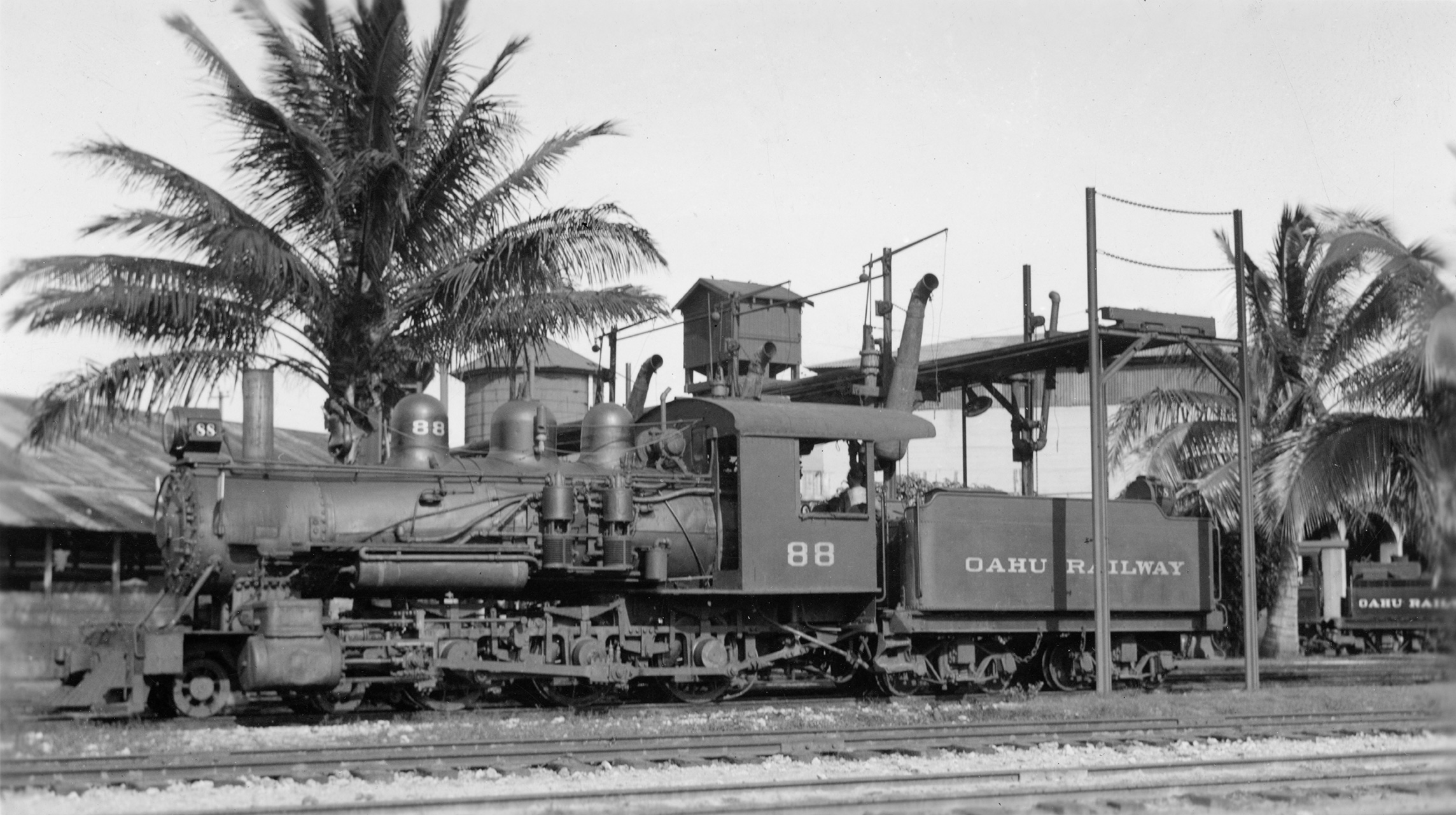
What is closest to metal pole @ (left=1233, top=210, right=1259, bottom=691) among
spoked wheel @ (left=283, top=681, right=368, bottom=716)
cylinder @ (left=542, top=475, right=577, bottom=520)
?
cylinder @ (left=542, top=475, right=577, bottom=520)

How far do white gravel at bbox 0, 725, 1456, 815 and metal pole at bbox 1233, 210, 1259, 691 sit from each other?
420 centimetres

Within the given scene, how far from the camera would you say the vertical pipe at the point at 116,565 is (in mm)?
18609

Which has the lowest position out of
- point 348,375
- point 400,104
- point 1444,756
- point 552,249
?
point 1444,756

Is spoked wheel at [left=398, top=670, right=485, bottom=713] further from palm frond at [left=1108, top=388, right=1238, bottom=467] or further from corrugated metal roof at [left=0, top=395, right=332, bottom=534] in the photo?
palm frond at [left=1108, top=388, right=1238, bottom=467]

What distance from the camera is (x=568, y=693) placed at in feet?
45.8

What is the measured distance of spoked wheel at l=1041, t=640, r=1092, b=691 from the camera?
16031 millimetres

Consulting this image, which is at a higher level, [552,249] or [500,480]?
[552,249]

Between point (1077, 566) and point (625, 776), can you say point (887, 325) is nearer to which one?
point (1077, 566)

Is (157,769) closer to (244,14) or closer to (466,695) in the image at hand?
(466,695)

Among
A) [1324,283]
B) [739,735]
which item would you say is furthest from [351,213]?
[1324,283]

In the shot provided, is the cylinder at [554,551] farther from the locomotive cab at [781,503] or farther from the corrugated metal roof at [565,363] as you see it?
the corrugated metal roof at [565,363]

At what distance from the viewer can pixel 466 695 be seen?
44.6ft

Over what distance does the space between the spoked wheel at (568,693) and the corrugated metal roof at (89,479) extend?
15.1 feet

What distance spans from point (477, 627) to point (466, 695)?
1.27 metres
